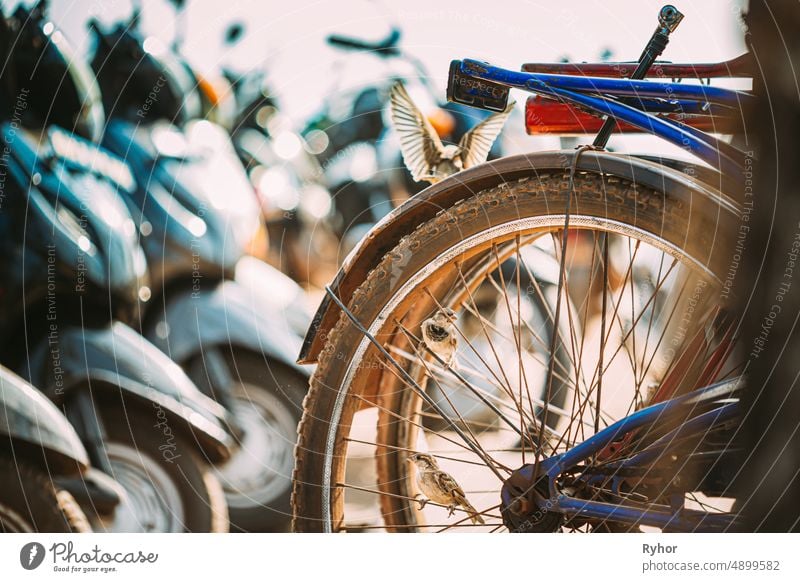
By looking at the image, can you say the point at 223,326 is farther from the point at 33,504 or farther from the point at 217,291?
the point at 33,504

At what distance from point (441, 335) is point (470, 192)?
250 mm

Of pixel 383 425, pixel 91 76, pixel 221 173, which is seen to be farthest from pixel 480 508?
pixel 91 76

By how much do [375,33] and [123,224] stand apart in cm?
63

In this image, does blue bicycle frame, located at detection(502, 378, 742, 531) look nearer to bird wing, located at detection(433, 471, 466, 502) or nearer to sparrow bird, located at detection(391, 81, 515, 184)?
bird wing, located at detection(433, 471, 466, 502)

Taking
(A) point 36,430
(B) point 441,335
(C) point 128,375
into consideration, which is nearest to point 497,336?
(B) point 441,335

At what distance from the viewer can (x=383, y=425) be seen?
62.1 inches

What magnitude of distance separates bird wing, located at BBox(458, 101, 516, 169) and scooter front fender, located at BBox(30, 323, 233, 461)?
28.3 inches

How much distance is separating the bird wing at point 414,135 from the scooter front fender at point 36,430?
34.1 inches

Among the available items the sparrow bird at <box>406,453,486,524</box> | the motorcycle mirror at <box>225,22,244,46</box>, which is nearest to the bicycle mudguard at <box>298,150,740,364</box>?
the sparrow bird at <box>406,453,486,524</box>

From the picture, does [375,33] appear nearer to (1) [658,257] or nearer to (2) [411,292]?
(2) [411,292]

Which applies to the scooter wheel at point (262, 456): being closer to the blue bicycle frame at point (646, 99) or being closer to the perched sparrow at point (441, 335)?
the perched sparrow at point (441, 335)

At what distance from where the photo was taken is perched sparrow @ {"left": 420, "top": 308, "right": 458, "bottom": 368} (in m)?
1.39

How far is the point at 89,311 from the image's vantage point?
1678 millimetres

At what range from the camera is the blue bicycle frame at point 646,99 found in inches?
47.6
